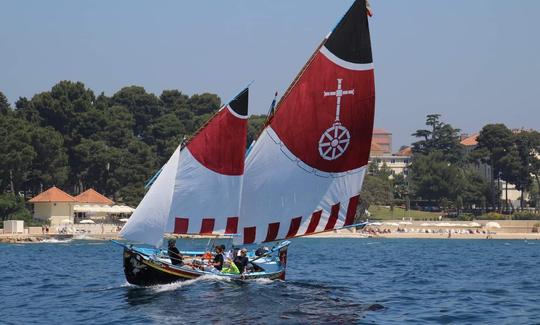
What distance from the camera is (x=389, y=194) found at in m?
161

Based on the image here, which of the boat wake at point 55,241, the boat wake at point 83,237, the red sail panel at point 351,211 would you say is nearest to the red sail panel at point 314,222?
the red sail panel at point 351,211

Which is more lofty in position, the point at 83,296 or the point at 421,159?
the point at 421,159

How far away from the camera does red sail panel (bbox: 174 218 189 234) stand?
130 ft

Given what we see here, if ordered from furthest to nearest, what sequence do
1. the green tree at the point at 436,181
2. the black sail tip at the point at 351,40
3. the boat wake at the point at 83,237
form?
the green tree at the point at 436,181
the boat wake at the point at 83,237
the black sail tip at the point at 351,40

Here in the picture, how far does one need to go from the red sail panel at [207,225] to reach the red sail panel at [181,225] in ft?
2.13

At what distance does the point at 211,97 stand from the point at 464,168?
177ft

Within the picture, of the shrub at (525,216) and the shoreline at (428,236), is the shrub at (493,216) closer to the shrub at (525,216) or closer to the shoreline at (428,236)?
the shrub at (525,216)

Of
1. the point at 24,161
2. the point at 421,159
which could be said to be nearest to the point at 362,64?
the point at 24,161

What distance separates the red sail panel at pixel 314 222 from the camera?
126 ft

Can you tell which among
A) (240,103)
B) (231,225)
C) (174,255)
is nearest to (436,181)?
(240,103)

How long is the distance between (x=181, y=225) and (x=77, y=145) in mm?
87999

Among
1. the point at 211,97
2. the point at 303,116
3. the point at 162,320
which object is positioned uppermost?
the point at 211,97

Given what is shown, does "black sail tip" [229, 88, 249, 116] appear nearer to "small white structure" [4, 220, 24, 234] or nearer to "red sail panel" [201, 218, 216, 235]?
"red sail panel" [201, 218, 216, 235]

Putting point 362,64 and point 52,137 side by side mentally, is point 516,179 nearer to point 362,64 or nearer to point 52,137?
point 52,137
